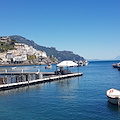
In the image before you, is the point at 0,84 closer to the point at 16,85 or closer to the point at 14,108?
the point at 16,85

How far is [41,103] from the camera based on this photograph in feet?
94.7

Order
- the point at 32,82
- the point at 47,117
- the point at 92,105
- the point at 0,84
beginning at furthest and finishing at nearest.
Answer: the point at 32,82 < the point at 0,84 < the point at 92,105 < the point at 47,117

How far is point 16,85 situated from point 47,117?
76.9ft

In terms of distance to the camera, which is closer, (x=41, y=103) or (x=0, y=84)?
(x=41, y=103)

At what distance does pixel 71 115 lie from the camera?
911 inches

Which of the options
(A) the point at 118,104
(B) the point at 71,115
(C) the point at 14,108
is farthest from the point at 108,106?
(C) the point at 14,108

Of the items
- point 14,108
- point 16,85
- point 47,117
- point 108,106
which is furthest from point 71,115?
point 16,85

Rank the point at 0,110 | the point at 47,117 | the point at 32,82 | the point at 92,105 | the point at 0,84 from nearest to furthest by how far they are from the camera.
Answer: the point at 47,117, the point at 0,110, the point at 92,105, the point at 0,84, the point at 32,82

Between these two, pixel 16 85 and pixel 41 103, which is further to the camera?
pixel 16 85

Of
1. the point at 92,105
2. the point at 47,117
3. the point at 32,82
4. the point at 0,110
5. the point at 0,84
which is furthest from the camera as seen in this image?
the point at 32,82

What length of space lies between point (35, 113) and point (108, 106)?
11.1m

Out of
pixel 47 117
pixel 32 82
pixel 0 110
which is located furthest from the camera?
pixel 32 82

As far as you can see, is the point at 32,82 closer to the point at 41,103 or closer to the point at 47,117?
the point at 41,103

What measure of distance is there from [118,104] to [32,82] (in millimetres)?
27348
